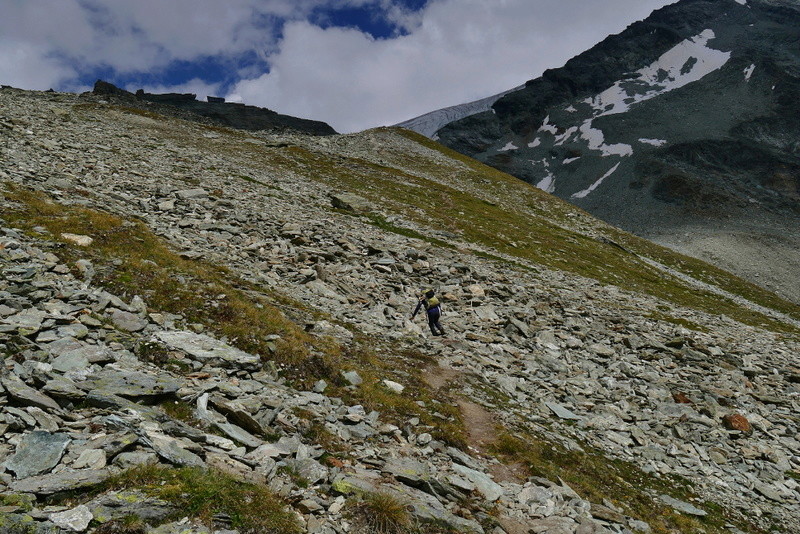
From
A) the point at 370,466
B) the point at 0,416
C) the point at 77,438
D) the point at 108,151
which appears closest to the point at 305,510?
the point at 370,466

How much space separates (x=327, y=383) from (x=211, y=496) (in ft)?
19.9

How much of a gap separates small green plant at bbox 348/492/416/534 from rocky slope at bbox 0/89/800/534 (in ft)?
0.11

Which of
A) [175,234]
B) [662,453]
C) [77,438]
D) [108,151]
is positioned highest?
[108,151]

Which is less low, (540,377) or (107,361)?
(107,361)

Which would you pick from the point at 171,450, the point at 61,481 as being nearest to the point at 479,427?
the point at 171,450

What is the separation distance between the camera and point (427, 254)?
31.3 meters

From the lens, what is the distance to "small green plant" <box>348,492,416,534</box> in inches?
268

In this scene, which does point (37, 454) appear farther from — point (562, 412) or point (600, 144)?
point (600, 144)

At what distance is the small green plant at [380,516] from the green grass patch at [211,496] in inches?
44.7

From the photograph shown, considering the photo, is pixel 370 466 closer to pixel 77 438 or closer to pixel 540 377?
pixel 77 438

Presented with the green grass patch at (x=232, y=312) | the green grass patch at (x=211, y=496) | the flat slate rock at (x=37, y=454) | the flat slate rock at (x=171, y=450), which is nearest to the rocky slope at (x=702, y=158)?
the green grass patch at (x=232, y=312)

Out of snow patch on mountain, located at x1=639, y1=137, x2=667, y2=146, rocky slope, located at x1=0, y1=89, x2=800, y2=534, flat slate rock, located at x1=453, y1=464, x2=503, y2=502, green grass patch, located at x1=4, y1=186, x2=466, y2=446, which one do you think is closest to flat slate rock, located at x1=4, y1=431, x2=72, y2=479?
rocky slope, located at x1=0, y1=89, x2=800, y2=534

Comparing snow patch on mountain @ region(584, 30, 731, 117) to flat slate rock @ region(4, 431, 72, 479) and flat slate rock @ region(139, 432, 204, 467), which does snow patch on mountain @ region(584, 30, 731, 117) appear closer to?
flat slate rock @ region(139, 432, 204, 467)

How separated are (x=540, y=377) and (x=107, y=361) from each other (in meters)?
15.8
